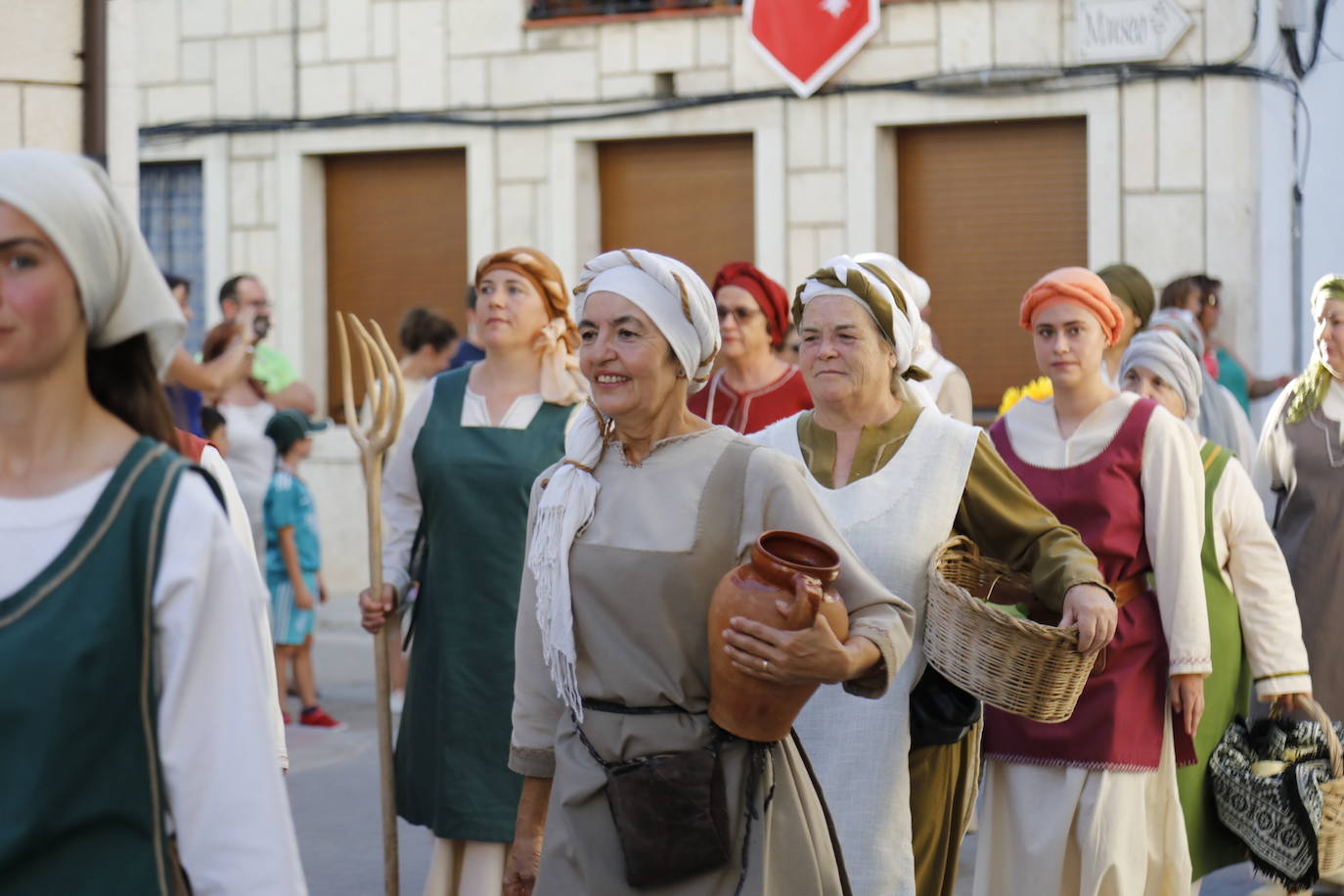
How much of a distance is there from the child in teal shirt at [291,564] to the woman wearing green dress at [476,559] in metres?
3.89

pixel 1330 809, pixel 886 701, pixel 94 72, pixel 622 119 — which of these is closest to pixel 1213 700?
pixel 1330 809

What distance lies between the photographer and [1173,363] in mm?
6156

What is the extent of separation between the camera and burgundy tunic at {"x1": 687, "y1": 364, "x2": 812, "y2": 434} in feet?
24.1

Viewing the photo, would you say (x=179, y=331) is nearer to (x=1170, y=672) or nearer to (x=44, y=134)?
(x=1170, y=672)

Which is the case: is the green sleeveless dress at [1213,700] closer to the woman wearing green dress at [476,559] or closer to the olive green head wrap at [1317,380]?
the olive green head wrap at [1317,380]

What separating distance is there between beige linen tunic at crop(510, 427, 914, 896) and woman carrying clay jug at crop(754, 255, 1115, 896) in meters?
0.83

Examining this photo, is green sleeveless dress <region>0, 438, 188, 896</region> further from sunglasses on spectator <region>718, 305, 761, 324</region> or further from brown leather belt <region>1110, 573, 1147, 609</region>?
sunglasses on spectator <region>718, 305, 761, 324</region>

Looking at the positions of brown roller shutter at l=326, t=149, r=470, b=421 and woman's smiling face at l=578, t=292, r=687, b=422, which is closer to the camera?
woman's smiling face at l=578, t=292, r=687, b=422

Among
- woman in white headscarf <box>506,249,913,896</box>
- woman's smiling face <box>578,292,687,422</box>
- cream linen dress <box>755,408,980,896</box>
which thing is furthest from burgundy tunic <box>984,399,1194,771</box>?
woman's smiling face <box>578,292,687,422</box>

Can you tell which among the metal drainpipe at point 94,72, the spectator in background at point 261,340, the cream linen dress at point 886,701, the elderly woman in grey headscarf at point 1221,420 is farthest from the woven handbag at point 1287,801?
the metal drainpipe at point 94,72

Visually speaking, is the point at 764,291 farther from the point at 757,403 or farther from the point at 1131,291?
the point at 1131,291

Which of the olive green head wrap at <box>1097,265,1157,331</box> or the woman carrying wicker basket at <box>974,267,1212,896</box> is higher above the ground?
the olive green head wrap at <box>1097,265,1157,331</box>

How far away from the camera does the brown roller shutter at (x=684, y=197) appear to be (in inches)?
545

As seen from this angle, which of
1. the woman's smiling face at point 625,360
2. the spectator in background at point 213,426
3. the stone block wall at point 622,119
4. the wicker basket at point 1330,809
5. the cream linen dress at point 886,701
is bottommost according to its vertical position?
the wicker basket at point 1330,809
